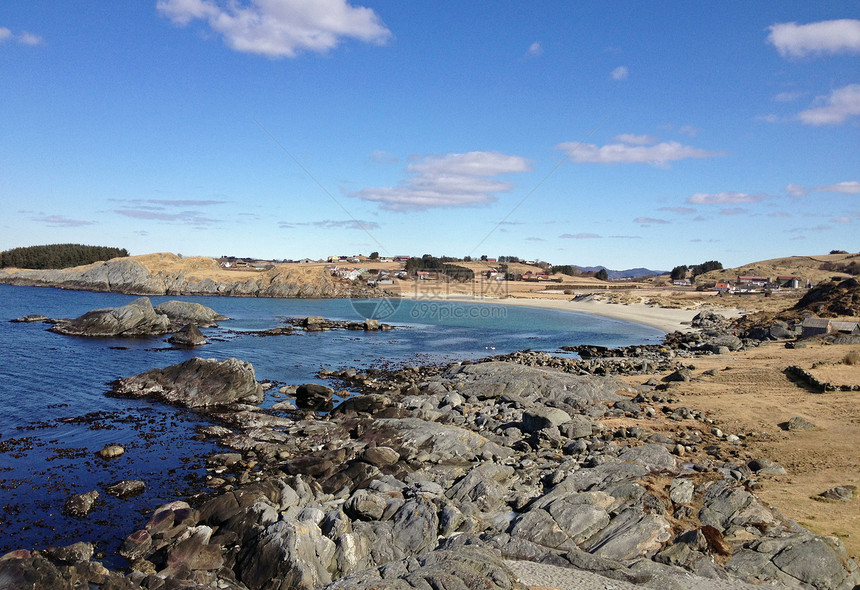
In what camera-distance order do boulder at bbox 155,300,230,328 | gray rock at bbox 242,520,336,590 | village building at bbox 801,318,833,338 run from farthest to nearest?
boulder at bbox 155,300,230,328 < village building at bbox 801,318,833,338 < gray rock at bbox 242,520,336,590

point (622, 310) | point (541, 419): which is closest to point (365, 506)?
point (541, 419)

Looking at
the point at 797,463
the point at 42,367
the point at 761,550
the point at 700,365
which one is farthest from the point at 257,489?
the point at 700,365

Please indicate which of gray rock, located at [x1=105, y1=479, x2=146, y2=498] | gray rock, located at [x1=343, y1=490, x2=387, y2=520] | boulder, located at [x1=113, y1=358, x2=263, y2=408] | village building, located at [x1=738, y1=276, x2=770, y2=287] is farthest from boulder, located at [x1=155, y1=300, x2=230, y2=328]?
village building, located at [x1=738, y1=276, x2=770, y2=287]

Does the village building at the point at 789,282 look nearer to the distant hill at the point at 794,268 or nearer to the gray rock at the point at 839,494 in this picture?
the distant hill at the point at 794,268

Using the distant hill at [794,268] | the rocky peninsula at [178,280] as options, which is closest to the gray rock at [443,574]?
the rocky peninsula at [178,280]

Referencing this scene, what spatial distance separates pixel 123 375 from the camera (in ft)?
107

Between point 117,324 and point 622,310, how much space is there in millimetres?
71144

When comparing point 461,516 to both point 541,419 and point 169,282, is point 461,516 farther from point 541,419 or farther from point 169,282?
point 169,282

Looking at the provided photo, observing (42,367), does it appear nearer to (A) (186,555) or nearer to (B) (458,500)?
(A) (186,555)

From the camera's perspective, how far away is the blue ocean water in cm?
1558

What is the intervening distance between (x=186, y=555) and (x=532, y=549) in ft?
26.5

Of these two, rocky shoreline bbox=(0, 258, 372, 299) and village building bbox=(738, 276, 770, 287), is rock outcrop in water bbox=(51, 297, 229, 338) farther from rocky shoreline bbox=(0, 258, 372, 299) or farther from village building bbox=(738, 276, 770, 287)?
village building bbox=(738, 276, 770, 287)

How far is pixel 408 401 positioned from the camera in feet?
87.0

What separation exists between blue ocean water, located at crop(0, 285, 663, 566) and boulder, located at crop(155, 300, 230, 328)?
219cm
